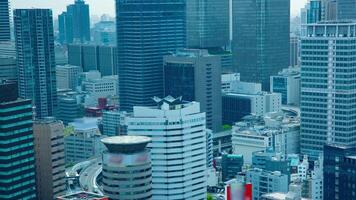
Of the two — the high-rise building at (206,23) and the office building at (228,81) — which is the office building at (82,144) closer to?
the office building at (228,81)

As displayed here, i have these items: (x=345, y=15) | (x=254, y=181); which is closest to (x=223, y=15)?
(x=345, y=15)

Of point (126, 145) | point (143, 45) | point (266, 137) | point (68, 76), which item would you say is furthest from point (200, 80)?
point (68, 76)

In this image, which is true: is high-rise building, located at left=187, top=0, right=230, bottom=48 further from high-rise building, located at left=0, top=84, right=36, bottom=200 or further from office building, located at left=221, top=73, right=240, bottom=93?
high-rise building, located at left=0, top=84, right=36, bottom=200

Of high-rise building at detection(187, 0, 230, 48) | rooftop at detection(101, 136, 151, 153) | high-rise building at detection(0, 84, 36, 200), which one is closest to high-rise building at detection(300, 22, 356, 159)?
rooftop at detection(101, 136, 151, 153)

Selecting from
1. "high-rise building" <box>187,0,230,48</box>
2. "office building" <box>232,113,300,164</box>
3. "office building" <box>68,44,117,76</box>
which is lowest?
"office building" <box>232,113,300,164</box>

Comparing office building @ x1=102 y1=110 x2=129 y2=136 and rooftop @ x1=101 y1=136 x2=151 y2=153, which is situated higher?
rooftop @ x1=101 y1=136 x2=151 y2=153
